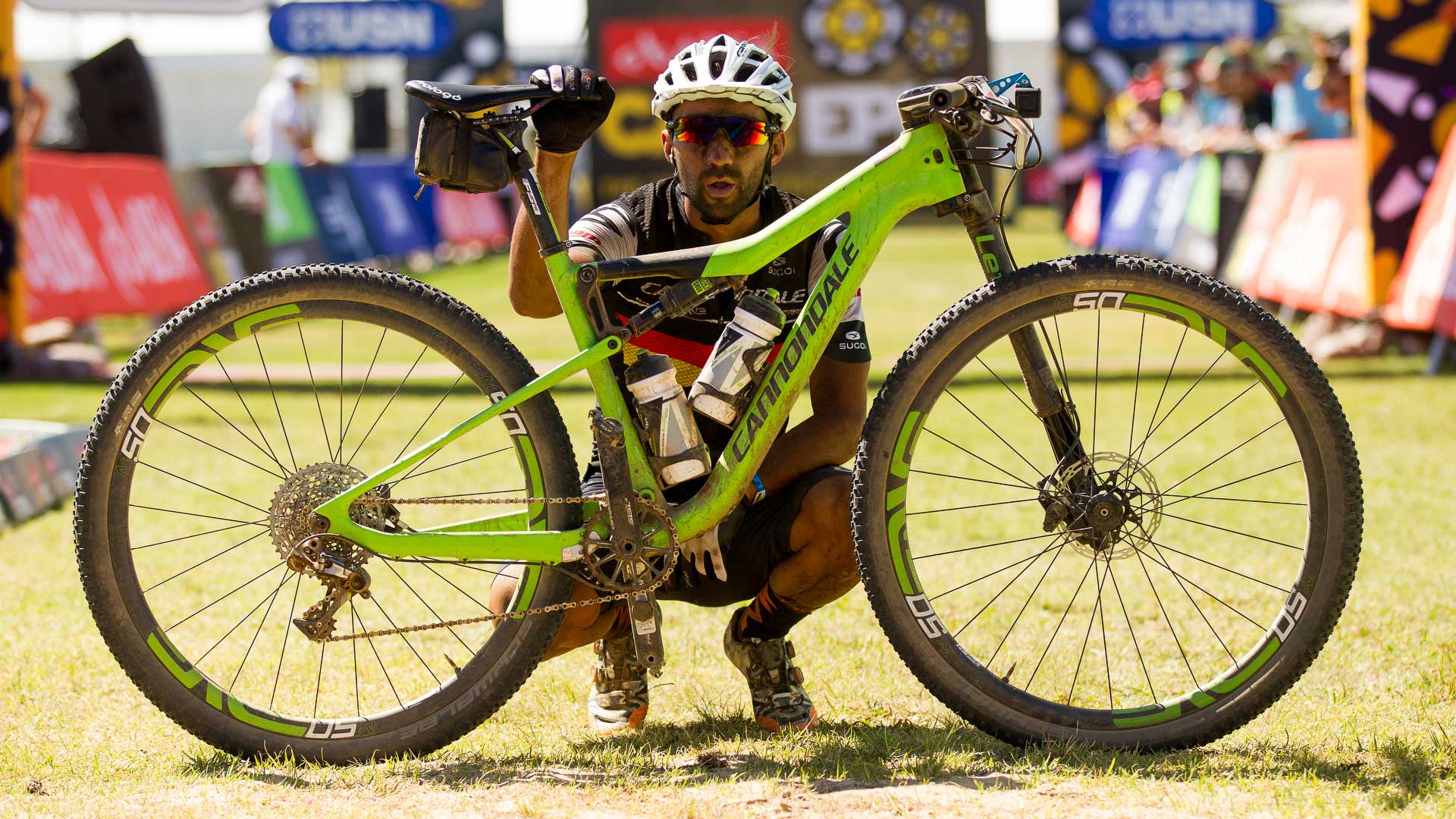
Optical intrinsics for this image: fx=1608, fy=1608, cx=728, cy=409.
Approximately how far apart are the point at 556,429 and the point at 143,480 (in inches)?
173

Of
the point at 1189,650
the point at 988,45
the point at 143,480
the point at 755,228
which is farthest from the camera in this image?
the point at 988,45

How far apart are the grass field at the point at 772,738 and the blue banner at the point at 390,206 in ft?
51.5

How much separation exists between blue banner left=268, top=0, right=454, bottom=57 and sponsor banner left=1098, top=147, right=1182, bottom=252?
14745mm

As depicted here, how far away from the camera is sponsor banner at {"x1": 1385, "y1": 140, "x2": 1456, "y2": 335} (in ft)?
33.6

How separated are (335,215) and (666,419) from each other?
17.6 m

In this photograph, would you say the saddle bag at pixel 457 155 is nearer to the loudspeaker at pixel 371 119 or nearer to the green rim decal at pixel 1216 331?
the green rim decal at pixel 1216 331

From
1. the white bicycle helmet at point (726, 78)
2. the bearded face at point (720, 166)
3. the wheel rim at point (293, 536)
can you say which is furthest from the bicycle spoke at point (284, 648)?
the white bicycle helmet at point (726, 78)

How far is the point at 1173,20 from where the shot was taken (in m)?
34.1

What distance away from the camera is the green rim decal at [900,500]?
3.79 metres

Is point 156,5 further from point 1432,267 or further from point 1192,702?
point 1192,702

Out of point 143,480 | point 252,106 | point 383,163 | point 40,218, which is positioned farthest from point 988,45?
point 252,106

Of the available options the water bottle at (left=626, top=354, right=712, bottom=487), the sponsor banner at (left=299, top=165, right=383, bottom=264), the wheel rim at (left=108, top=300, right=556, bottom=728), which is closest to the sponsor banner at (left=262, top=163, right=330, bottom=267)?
the sponsor banner at (left=299, top=165, right=383, bottom=264)

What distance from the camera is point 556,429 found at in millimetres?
3869

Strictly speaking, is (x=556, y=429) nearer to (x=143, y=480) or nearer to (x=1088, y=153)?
(x=143, y=480)
